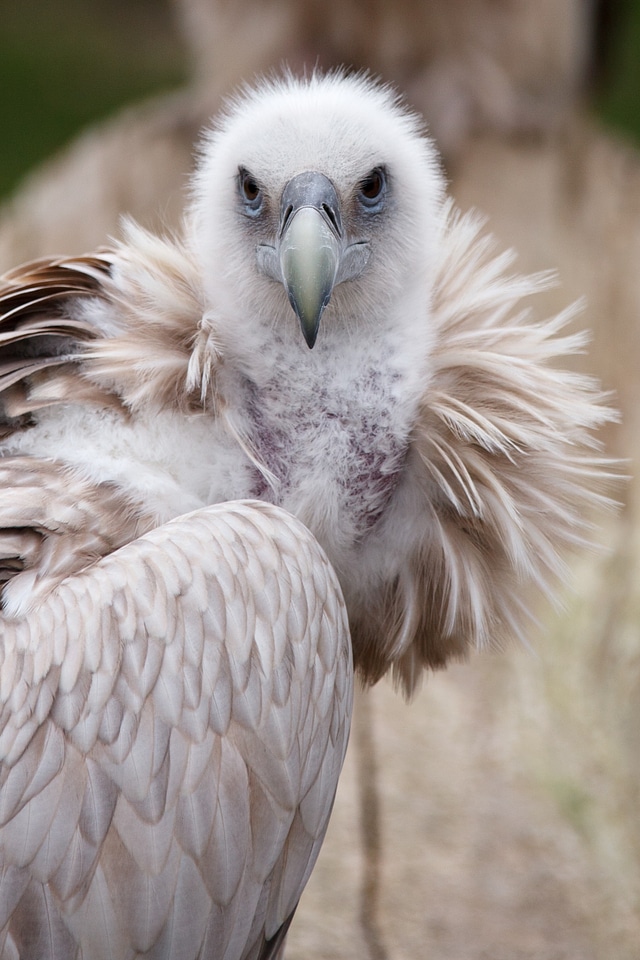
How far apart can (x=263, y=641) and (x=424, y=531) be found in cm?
37

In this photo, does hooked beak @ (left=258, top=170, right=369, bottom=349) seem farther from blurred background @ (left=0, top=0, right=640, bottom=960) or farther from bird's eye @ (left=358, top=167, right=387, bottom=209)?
blurred background @ (left=0, top=0, right=640, bottom=960)

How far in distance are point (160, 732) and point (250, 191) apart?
86 centimetres

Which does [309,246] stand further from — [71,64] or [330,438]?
[71,64]

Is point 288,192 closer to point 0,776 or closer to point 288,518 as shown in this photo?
point 288,518

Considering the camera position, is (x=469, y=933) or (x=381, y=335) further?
(x=469, y=933)

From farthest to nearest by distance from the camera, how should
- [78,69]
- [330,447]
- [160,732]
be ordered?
[78,69]
[330,447]
[160,732]

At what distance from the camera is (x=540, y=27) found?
16.5ft

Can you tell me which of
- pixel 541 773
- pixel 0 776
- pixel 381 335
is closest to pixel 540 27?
pixel 541 773

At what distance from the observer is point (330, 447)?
1840 mm

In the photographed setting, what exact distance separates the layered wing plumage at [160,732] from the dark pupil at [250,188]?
0.52 m

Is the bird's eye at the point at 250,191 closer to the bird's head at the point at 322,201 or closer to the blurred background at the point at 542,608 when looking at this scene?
the bird's head at the point at 322,201

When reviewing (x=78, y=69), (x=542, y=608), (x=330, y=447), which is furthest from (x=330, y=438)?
(x=78, y=69)

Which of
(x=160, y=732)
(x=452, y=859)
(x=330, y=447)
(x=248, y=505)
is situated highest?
(x=330, y=447)

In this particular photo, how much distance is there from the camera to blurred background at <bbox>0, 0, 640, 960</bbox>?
2.69 metres
